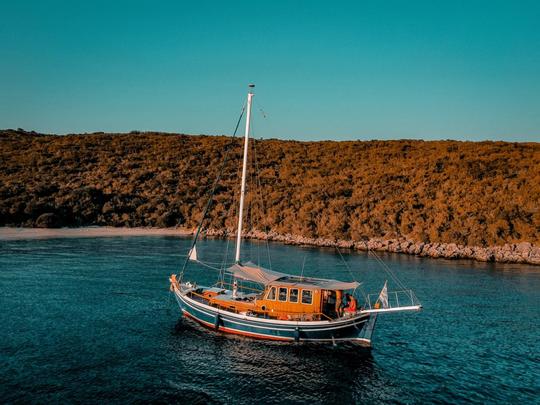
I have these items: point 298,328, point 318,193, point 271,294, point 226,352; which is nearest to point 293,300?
point 271,294

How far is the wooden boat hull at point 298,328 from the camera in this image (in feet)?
84.6

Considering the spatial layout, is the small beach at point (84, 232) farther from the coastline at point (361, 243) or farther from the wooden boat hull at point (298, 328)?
the wooden boat hull at point (298, 328)

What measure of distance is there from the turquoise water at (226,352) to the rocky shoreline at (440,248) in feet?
45.0

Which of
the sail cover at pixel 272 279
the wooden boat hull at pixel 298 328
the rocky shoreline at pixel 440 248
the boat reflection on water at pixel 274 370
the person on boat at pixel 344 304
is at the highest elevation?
the rocky shoreline at pixel 440 248

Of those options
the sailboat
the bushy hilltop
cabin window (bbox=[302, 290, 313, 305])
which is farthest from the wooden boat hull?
the bushy hilltop

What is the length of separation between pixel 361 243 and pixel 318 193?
20.1 meters

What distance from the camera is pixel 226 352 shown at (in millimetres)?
24938

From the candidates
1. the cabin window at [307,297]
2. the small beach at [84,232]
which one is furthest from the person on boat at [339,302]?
the small beach at [84,232]

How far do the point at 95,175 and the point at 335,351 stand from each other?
3299 inches

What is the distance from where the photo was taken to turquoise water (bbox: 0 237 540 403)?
20.2 metres

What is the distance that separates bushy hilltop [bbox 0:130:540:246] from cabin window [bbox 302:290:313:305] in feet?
132

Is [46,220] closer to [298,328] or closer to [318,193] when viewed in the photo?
[318,193]

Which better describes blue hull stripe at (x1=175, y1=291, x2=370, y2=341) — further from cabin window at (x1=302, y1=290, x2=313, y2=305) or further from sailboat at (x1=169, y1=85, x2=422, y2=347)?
cabin window at (x1=302, y1=290, x2=313, y2=305)

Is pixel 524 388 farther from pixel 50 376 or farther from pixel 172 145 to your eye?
pixel 172 145
